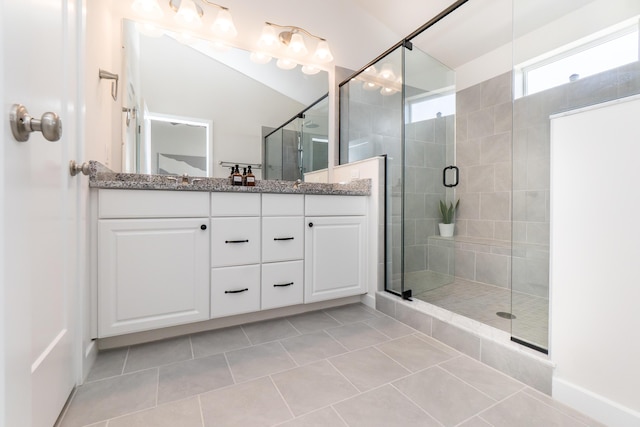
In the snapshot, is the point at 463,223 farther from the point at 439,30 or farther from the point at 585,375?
the point at 585,375

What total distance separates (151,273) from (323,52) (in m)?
2.17

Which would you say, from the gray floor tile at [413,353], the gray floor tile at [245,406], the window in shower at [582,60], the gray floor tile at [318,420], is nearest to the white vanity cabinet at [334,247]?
the gray floor tile at [413,353]

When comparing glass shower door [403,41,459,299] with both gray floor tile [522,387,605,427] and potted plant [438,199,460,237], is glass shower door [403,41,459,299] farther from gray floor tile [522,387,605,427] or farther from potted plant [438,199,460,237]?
gray floor tile [522,387,605,427]

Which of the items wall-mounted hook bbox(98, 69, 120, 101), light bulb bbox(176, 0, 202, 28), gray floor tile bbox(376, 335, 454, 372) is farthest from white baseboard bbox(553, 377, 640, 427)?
light bulb bbox(176, 0, 202, 28)

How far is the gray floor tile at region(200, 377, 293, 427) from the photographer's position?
0.93m

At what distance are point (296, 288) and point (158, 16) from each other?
205 centimetres

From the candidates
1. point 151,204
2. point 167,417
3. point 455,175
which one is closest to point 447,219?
point 455,175

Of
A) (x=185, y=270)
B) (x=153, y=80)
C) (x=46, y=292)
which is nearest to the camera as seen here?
(x=46, y=292)

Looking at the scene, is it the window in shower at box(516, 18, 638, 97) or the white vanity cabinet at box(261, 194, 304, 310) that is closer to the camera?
the window in shower at box(516, 18, 638, 97)

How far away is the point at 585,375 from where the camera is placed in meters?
0.98

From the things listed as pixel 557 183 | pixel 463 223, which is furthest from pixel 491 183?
pixel 557 183

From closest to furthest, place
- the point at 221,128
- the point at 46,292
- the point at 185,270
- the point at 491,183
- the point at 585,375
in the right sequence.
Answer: the point at 46,292 < the point at 585,375 < the point at 185,270 < the point at 221,128 < the point at 491,183

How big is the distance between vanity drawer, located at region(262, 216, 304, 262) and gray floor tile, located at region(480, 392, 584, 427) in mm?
1180

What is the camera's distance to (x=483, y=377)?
119cm
